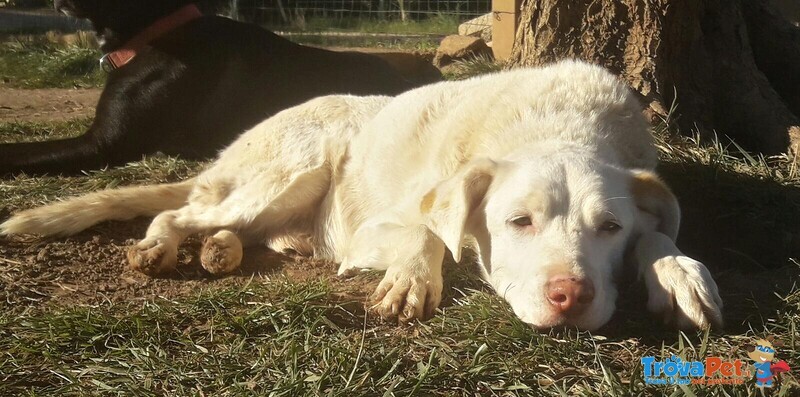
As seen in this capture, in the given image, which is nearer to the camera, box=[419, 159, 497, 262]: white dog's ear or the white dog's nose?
the white dog's nose

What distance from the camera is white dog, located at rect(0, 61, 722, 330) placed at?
250 cm

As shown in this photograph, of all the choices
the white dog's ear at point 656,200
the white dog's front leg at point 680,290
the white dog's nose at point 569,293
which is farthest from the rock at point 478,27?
the white dog's nose at point 569,293

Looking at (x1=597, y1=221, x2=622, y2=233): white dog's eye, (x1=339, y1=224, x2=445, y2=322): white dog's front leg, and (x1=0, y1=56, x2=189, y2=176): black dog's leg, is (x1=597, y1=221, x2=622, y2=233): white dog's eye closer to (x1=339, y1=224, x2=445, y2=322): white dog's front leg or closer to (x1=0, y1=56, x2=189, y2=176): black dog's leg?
(x1=339, y1=224, x2=445, y2=322): white dog's front leg

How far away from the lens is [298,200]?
3779mm

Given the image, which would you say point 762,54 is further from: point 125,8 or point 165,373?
point 165,373

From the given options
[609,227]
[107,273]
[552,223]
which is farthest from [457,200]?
[107,273]

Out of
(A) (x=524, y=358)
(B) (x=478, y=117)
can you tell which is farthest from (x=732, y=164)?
(A) (x=524, y=358)

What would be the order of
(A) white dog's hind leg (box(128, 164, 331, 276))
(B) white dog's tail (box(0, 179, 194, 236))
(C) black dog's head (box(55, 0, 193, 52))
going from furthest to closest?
(C) black dog's head (box(55, 0, 193, 52)) < (A) white dog's hind leg (box(128, 164, 331, 276)) < (B) white dog's tail (box(0, 179, 194, 236))

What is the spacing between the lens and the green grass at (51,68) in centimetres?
873

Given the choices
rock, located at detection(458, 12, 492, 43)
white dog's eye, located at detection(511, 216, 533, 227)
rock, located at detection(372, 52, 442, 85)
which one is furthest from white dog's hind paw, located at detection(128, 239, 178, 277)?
rock, located at detection(458, 12, 492, 43)

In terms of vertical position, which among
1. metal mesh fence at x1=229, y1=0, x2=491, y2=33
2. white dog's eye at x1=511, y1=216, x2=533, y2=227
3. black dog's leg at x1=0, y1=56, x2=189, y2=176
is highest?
white dog's eye at x1=511, y1=216, x2=533, y2=227

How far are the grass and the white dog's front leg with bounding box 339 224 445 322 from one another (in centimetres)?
7

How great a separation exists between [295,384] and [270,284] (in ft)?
2.90

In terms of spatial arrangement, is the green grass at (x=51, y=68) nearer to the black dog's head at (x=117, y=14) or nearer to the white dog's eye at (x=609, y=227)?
the black dog's head at (x=117, y=14)
